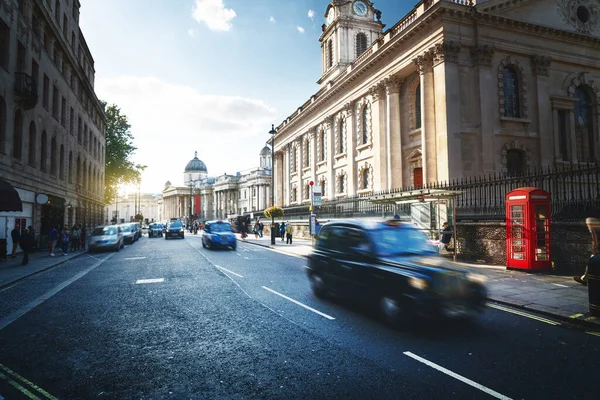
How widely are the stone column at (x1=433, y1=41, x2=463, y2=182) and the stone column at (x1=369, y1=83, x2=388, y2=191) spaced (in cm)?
601

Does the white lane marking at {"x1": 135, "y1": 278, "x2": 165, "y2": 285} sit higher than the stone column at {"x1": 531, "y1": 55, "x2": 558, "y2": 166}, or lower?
lower

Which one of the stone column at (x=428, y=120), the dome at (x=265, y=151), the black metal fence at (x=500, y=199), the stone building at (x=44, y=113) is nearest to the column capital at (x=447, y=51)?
the stone column at (x=428, y=120)

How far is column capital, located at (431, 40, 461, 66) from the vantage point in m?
21.8

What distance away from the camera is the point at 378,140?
93.0 feet

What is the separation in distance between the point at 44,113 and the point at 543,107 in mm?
32717

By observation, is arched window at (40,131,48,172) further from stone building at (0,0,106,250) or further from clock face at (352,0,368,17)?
clock face at (352,0,368,17)

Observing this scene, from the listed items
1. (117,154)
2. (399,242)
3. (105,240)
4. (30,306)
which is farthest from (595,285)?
(117,154)

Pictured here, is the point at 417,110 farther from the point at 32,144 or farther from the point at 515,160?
the point at 32,144

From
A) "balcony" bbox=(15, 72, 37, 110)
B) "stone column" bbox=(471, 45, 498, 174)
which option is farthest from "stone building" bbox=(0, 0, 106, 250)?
"stone column" bbox=(471, 45, 498, 174)

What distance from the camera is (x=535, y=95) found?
24703 millimetres

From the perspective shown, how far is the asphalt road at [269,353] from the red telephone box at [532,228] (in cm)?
507

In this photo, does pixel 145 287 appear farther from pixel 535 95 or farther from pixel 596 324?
pixel 535 95

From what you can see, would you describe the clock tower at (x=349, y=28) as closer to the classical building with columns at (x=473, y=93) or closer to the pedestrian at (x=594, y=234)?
the classical building with columns at (x=473, y=93)

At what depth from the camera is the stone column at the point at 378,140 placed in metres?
27.9
